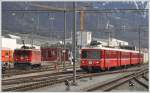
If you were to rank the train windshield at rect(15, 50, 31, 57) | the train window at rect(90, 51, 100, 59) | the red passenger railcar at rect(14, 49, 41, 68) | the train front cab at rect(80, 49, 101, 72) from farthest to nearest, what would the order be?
the train windshield at rect(15, 50, 31, 57), the red passenger railcar at rect(14, 49, 41, 68), the train window at rect(90, 51, 100, 59), the train front cab at rect(80, 49, 101, 72)

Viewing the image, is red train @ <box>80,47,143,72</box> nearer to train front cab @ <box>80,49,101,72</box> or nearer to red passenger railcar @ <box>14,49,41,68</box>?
train front cab @ <box>80,49,101,72</box>

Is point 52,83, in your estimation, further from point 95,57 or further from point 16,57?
point 16,57

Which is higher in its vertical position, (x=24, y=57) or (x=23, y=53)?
(x=23, y=53)

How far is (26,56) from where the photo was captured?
5219 cm

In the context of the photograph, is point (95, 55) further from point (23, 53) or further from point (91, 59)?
point (23, 53)

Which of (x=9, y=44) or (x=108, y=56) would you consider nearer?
(x=108, y=56)

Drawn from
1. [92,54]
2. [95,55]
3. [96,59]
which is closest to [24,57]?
[92,54]

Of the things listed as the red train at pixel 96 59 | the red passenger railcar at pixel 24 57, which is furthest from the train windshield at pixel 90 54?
the red passenger railcar at pixel 24 57

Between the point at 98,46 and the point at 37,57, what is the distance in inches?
535

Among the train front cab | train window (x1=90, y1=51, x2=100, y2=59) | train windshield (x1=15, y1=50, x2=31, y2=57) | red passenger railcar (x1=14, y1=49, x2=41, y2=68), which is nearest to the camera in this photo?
the train front cab

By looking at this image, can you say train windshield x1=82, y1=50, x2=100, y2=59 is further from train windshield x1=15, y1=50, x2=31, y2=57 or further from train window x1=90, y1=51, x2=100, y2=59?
train windshield x1=15, y1=50, x2=31, y2=57

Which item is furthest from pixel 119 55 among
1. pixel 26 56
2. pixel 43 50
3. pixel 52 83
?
pixel 43 50

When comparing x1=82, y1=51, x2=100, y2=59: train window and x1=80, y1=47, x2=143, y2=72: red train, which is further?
x1=82, y1=51, x2=100, y2=59: train window

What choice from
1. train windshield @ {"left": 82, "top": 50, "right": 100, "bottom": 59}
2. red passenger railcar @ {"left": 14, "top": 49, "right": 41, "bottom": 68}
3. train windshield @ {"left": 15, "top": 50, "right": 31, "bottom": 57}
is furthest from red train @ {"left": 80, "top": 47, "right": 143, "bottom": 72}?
train windshield @ {"left": 15, "top": 50, "right": 31, "bottom": 57}
